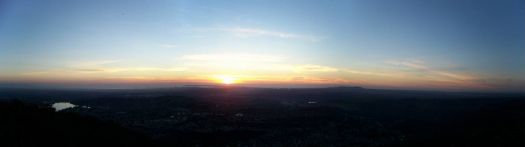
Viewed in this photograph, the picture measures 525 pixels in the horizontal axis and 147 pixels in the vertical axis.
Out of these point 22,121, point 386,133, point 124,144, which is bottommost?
point 386,133

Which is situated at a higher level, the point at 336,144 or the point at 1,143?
the point at 1,143

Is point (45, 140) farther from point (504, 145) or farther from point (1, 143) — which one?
point (504, 145)

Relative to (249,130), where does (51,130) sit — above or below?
above

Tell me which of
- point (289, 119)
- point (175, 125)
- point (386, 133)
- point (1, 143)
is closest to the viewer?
point (1, 143)

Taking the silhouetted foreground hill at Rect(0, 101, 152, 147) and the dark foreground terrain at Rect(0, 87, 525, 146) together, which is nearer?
the silhouetted foreground hill at Rect(0, 101, 152, 147)

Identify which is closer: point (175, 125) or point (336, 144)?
point (336, 144)

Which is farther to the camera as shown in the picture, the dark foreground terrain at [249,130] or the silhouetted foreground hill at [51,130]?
the dark foreground terrain at [249,130]

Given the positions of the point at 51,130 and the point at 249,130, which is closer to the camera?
the point at 51,130

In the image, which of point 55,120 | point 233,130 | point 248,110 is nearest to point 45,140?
point 55,120
